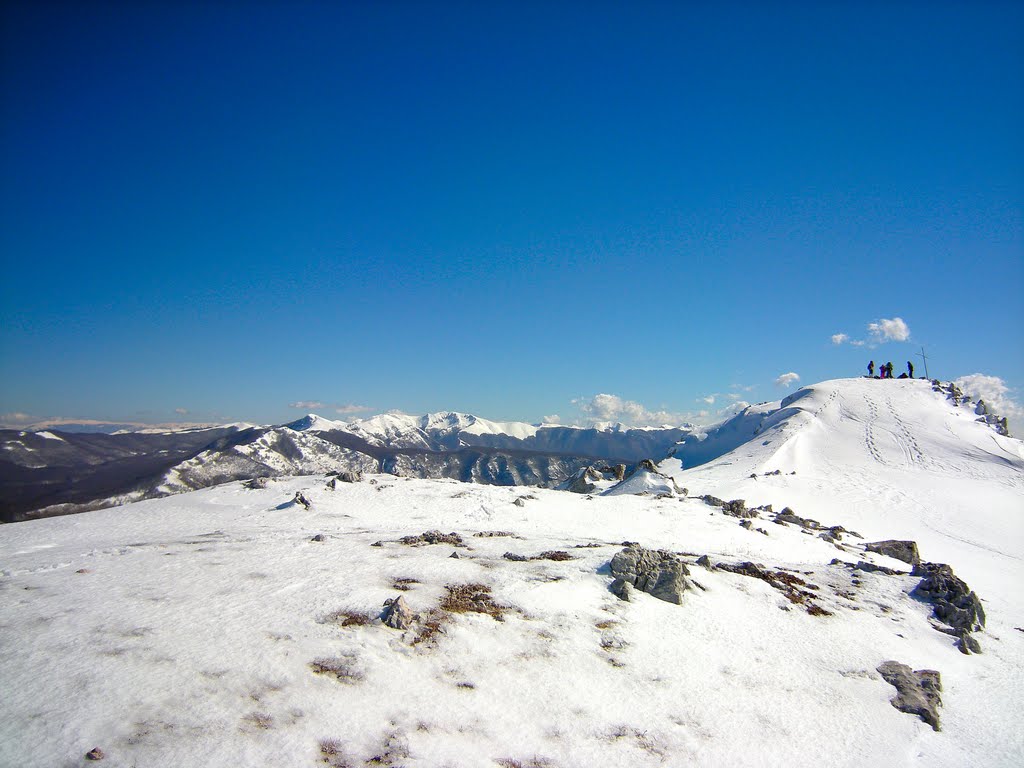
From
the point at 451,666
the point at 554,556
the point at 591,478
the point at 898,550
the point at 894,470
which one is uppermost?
the point at 894,470

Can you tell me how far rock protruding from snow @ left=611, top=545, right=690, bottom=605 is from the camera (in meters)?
13.7

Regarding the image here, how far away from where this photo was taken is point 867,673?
11.7 metres

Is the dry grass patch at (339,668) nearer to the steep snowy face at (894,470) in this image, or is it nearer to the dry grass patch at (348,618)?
the dry grass patch at (348,618)

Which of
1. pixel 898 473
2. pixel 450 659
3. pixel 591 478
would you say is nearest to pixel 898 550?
pixel 591 478

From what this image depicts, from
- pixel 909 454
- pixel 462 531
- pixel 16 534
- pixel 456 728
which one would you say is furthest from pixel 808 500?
pixel 16 534

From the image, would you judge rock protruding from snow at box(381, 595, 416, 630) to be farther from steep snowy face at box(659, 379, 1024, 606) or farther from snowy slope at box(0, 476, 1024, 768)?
steep snowy face at box(659, 379, 1024, 606)

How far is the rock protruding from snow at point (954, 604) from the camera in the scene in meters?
14.8

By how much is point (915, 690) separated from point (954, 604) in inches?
294

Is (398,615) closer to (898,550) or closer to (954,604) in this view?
(954,604)

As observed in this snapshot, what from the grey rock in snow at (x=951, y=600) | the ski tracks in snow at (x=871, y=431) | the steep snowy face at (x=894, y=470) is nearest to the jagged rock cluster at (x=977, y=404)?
the steep snowy face at (x=894, y=470)

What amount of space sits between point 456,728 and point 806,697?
730 centimetres

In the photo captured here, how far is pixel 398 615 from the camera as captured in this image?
432 inches

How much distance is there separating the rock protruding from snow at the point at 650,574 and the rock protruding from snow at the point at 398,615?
5637mm

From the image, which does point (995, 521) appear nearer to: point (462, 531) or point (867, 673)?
point (867, 673)
